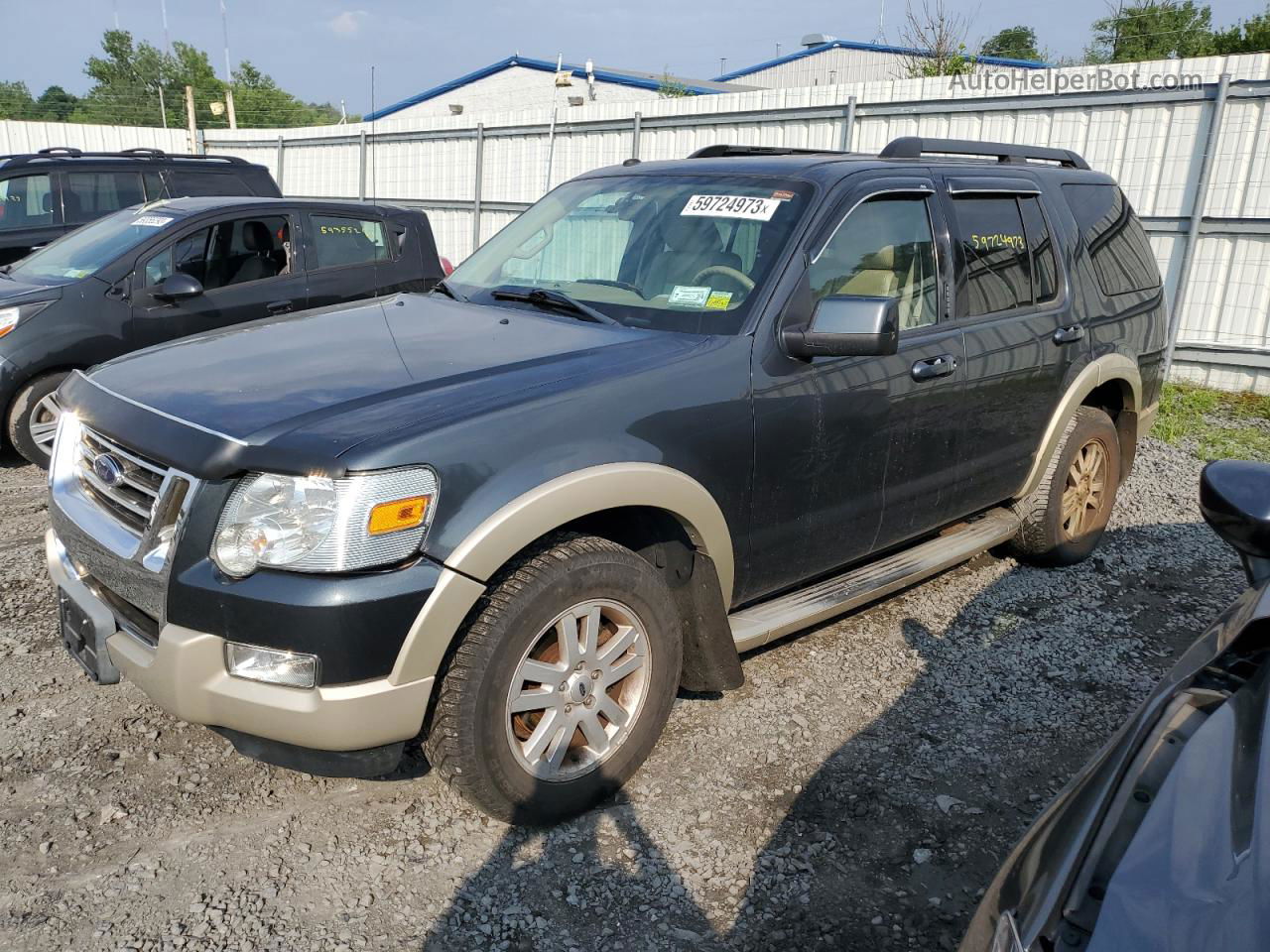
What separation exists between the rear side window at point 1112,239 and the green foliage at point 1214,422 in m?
2.63

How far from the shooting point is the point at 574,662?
2.88m

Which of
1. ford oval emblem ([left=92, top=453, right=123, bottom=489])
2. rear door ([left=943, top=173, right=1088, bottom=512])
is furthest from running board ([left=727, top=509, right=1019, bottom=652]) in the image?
ford oval emblem ([left=92, top=453, right=123, bottom=489])

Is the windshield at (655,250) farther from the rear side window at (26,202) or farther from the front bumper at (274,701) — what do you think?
the rear side window at (26,202)

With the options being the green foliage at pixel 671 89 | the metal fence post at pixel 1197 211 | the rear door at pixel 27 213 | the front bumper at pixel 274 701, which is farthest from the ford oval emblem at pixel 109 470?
the green foliage at pixel 671 89

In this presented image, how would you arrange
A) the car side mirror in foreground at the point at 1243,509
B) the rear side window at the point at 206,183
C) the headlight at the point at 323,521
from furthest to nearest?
the rear side window at the point at 206,183 < the headlight at the point at 323,521 < the car side mirror in foreground at the point at 1243,509

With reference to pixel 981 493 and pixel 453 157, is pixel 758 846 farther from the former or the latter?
pixel 453 157

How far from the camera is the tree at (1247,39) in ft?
83.1

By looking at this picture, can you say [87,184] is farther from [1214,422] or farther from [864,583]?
[1214,422]

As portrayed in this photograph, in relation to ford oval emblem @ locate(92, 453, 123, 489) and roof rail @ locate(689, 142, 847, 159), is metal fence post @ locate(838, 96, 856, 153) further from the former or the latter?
ford oval emblem @ locate(92, 453, 123, 489)

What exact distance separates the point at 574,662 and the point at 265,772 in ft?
3.80

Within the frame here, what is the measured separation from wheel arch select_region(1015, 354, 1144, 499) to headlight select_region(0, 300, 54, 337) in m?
5.99

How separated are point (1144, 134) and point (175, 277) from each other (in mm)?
8171

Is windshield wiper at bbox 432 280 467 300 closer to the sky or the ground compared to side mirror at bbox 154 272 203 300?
closer to the sky

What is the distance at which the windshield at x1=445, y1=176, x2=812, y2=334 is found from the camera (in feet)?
11.1
